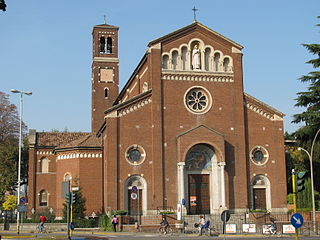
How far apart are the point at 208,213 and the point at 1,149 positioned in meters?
27.1

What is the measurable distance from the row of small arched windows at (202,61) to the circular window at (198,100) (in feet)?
7.07

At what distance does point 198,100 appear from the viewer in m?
43.2

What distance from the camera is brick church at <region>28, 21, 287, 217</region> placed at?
4047cm

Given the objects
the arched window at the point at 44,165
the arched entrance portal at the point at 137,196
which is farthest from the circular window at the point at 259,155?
the arched window at the point at 44,165

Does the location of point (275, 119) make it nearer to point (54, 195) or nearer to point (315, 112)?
point (315, 112)

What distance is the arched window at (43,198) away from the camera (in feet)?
170

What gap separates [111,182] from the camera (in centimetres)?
3941

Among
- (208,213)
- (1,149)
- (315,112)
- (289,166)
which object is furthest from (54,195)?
(315,112)

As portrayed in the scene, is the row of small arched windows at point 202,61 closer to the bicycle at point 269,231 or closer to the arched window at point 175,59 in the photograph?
the arched window at point 175,59

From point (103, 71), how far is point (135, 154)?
19.3 m

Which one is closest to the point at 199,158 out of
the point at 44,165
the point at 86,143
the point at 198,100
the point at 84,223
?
the point at 198,100

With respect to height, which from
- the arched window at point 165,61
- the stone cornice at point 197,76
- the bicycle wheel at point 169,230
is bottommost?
the bicycle wheel at point 169,230

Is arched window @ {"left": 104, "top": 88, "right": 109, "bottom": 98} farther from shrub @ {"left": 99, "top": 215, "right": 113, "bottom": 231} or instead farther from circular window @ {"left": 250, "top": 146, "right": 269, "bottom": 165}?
shrub @ {"left": 99, "top": 215, "right": 113, "bottom": 231}

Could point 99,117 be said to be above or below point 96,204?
above
